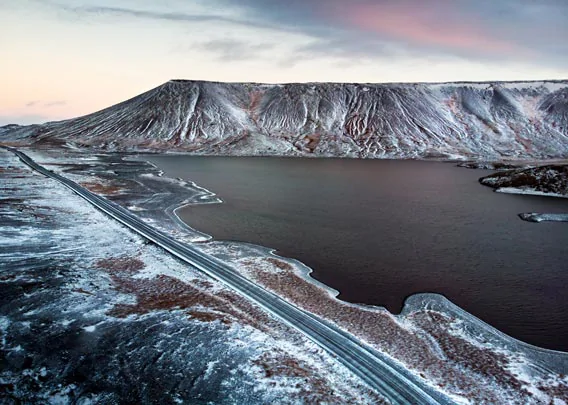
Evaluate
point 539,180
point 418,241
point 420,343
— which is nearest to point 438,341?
point 420,343

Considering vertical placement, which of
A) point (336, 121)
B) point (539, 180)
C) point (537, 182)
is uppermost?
point (336, 121)

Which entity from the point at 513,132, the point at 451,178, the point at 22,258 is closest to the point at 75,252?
the point at 22,258

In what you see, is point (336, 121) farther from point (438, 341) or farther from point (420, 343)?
point (420, 343)

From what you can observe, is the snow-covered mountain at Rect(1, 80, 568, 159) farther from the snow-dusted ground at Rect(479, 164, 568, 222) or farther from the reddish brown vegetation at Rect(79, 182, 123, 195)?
the reddish brown vegetation at Rect(79, 182, 123, 195)

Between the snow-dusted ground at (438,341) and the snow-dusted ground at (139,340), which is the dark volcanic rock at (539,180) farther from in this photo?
the snow-dusted ground at (139,340)

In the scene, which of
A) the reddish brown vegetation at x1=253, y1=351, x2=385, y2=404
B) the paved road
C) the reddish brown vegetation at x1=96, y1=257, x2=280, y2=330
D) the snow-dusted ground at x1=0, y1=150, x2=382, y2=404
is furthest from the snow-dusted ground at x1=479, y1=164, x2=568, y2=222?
the reddish brown vegetation at x1=253, y1=351, x2=385, y2=404

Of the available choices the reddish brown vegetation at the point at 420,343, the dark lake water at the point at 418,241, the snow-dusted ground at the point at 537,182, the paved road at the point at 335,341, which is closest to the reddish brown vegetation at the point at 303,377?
the paved road at the point at 335,341
